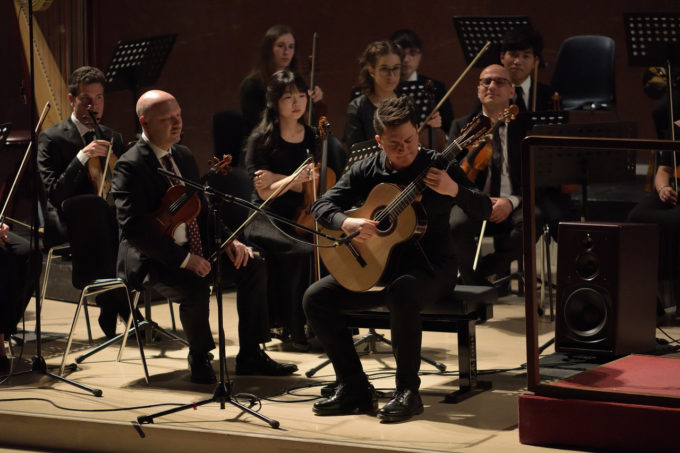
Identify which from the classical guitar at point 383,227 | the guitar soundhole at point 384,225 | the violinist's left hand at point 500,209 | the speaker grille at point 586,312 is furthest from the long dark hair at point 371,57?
the speaker grille at point 586,312

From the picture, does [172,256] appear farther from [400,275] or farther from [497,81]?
[497,81]

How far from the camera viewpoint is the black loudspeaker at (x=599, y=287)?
154 inches

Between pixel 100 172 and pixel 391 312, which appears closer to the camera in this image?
pixel 391 312

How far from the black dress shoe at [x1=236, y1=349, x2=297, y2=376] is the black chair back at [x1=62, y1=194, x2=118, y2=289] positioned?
875 millimetres

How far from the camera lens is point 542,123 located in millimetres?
5262

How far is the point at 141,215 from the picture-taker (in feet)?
14.2

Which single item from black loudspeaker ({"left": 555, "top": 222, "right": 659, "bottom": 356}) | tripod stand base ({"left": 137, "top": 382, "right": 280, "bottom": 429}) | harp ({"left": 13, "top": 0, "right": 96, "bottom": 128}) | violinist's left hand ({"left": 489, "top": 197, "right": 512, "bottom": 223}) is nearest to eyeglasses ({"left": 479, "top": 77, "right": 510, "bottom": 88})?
violinist's left hand ({"left": 489, "top": 197, "right": 512, "bottom": 223})

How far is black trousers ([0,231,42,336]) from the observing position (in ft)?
15.4

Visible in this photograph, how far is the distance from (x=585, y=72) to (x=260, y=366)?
3.52 metres

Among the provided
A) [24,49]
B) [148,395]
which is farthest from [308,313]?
[24,49]

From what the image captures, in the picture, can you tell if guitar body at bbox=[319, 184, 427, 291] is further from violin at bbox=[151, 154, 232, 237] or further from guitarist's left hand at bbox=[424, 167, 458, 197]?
violin at bbox=[151, 154, 232, 237]

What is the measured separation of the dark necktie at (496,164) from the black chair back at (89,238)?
1.98 metres

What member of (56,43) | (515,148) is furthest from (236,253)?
(56,43)

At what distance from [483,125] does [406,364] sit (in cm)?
95
